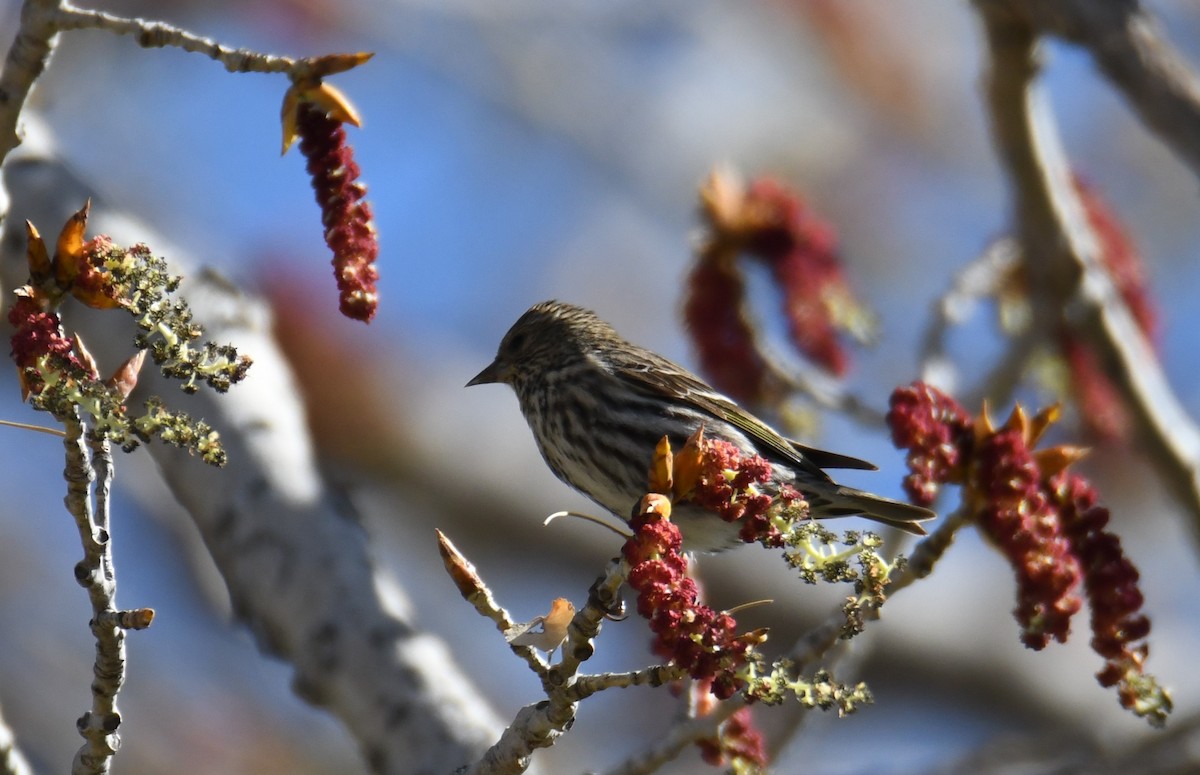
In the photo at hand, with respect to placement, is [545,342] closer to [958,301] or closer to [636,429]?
[636,429]

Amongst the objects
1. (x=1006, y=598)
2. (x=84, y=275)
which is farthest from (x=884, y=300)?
(x=84, y=275)

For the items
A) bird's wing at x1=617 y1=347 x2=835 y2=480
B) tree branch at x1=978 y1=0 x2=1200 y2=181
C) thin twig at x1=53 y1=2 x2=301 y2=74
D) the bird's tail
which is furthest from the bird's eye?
thin twig at x1=53 y1=2 x2=301 y2=74

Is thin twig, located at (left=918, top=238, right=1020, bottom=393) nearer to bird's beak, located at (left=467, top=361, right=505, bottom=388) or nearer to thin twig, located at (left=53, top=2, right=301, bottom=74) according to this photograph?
bird's beak, located at (left=467, top=361, right=505, bottom=388)

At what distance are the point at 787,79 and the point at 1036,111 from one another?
7344mm

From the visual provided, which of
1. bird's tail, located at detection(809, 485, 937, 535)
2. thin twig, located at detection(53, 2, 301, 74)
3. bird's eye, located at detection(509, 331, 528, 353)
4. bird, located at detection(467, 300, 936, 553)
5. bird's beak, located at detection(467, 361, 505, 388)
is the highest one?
bird's eye, located at detection(509, 331, 528, 353)

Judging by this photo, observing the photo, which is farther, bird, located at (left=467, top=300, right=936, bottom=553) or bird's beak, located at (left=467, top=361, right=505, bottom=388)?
bird's beak, located at (left=467, top=361, right=505, bottom=388)

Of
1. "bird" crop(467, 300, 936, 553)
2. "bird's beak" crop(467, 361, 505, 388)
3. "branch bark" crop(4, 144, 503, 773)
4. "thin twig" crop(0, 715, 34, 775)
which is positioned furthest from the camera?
"bird's beak" crop(467, 361, 505, 388)

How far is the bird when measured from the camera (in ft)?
13.8

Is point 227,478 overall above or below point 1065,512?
above

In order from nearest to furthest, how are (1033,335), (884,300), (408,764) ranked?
(408,764) → (1033,335) → (884,300)

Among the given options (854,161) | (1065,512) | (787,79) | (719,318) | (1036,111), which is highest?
(787,79)

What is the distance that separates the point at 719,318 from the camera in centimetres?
487

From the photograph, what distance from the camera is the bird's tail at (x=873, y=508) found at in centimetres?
408

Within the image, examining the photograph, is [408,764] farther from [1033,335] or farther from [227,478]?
[1033,335]
